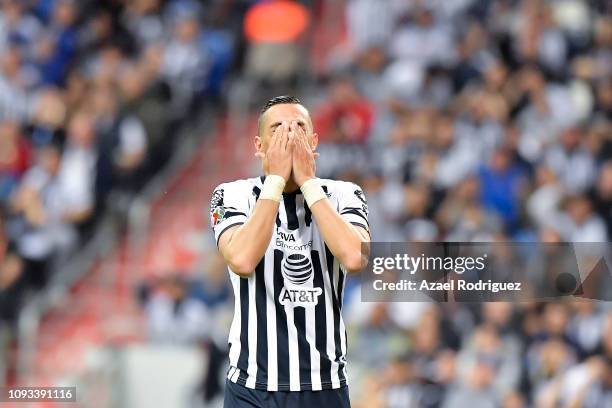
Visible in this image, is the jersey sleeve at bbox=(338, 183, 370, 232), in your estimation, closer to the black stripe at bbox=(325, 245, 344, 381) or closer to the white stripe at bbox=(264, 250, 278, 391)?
the black stripe at bbox=(325, 245, 344, 381)

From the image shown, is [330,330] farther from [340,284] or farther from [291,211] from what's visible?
[291,211]

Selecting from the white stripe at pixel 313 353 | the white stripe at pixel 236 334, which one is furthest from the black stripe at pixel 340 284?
the white stripe at pixel 236 334

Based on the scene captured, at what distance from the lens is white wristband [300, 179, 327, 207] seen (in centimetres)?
438

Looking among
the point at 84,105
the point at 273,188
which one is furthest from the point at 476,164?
the point at 273,188

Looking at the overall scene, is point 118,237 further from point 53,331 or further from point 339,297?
point 339,297

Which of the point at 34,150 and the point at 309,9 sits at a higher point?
the point at 309,9

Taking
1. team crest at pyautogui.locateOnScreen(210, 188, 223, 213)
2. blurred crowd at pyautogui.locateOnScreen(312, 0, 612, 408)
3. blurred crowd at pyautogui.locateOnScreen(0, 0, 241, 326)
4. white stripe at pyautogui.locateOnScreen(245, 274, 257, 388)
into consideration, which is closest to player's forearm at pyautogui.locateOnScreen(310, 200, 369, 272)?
white stripe at pyautogui.locateOnScreen(245, 274, 257, 388)

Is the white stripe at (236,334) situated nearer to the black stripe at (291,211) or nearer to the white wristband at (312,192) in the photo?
the black stripe at (291,211)

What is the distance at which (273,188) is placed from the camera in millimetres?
4371

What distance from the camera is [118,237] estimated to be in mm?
12492

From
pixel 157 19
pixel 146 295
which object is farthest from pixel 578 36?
pixel 146 295

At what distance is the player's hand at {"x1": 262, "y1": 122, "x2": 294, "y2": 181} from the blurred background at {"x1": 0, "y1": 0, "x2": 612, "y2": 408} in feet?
17.9

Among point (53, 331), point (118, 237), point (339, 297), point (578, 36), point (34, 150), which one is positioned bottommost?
point (339, 297)

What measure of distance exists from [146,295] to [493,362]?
3.49 metres
